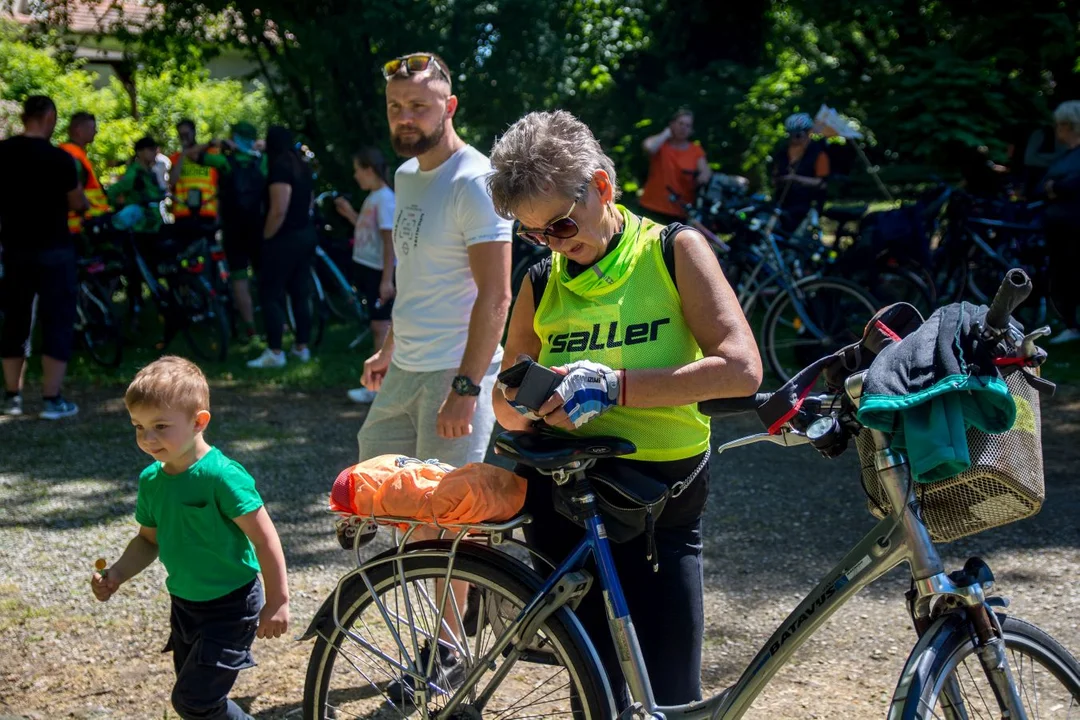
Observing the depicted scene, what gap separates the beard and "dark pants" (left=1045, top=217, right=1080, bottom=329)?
675 cm

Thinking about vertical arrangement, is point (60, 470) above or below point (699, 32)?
below

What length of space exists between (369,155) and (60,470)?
10.9 feet

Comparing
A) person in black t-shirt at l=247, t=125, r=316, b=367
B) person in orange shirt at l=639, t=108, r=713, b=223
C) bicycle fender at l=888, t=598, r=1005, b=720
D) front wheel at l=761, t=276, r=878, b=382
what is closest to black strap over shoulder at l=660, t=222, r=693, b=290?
bicycle fender at l=888, t=598, r=1005, b=720

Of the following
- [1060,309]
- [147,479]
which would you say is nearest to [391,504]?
[147,479]

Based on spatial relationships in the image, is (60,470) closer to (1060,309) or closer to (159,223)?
(159,223)

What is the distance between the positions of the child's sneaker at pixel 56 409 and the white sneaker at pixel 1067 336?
737cm

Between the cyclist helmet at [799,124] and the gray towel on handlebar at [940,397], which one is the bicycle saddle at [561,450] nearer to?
the gray towel on handlebar at [940,397]

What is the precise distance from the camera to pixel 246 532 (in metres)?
3.06

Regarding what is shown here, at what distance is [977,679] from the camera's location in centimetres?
237

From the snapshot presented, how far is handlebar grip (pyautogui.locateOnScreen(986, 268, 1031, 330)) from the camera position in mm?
2154

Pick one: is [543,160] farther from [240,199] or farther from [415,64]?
[240,199]

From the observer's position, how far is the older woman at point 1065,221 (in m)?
8.97

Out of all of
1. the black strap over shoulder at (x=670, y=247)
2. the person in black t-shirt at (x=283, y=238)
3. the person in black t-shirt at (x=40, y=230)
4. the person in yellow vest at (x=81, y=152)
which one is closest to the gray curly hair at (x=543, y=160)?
the black strap over shoulder at (x=670, y=247)

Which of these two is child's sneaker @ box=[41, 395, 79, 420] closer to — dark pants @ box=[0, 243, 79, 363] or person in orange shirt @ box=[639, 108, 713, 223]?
dark pants @ box=[0, 243, 79, 363]
